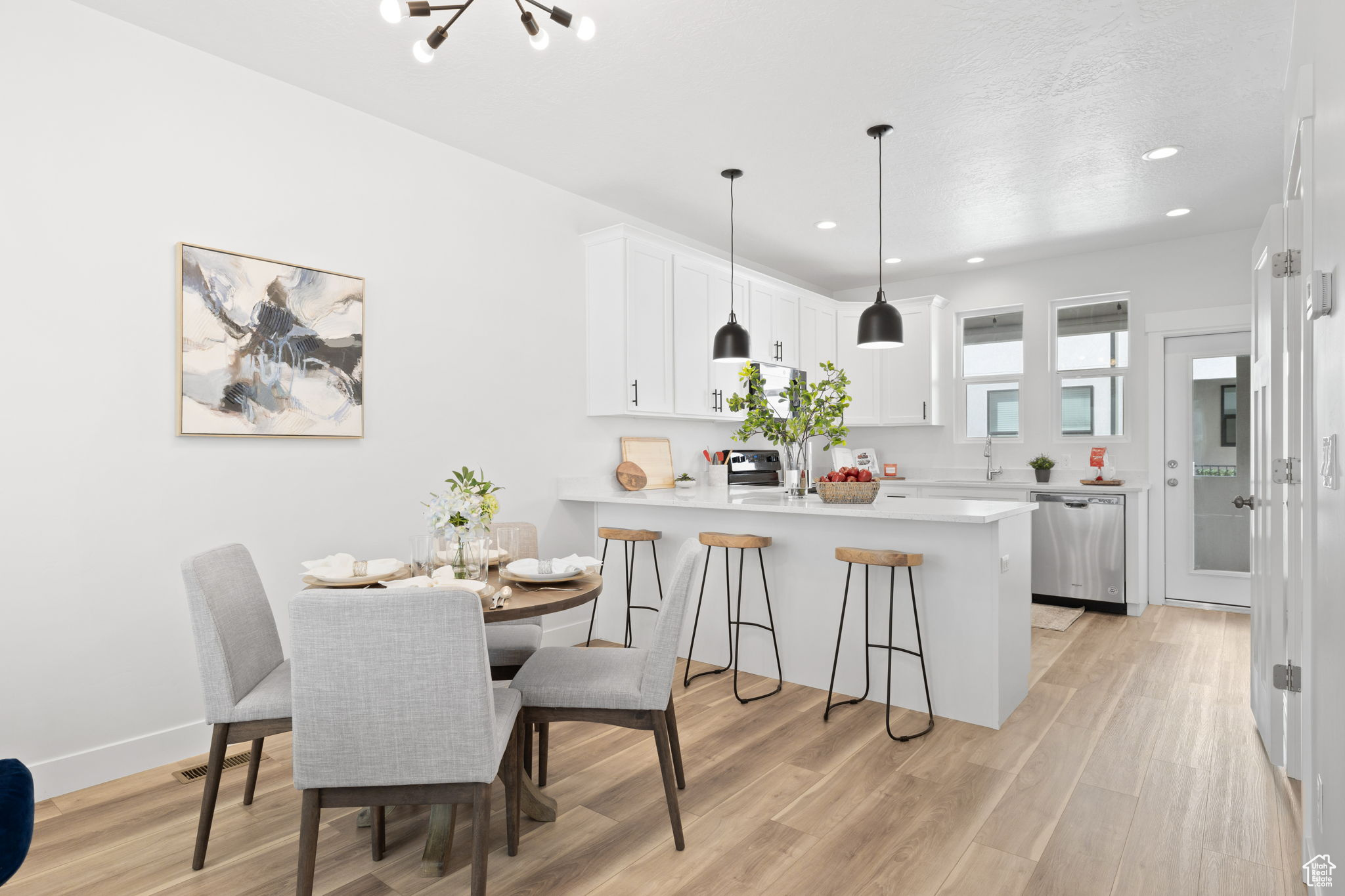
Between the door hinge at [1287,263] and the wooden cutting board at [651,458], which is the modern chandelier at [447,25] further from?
the wooden cutting board at [651,458]

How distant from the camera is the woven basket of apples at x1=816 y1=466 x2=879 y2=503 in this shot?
11.4 ft

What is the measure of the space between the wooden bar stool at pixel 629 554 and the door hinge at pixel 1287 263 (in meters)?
2.79

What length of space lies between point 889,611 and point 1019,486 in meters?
2.81

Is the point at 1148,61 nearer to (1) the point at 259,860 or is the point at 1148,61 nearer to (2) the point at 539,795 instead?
(2) the point at 539,795

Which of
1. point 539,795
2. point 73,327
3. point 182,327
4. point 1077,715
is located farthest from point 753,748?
point 73,327

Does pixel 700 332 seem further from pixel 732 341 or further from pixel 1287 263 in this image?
pixel 1287 263

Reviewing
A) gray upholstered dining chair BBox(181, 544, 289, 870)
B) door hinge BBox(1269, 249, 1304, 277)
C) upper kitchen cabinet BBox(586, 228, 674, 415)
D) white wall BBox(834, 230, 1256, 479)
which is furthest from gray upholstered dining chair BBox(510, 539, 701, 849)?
white wall BBox(834, 230, 1256, 479)

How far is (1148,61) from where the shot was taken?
2824mm

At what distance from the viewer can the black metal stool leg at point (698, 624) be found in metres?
3.72

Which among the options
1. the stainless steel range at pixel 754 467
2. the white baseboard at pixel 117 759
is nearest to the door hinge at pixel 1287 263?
the stainless steel range at pixel 754 467

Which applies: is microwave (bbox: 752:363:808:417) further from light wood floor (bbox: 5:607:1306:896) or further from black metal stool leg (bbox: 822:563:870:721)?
light wood floor (bbox: 5:607:1306:896)

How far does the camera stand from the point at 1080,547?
17.2ft

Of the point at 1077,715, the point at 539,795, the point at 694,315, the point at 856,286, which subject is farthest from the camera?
the point at 856,286

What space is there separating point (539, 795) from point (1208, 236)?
572 cm
